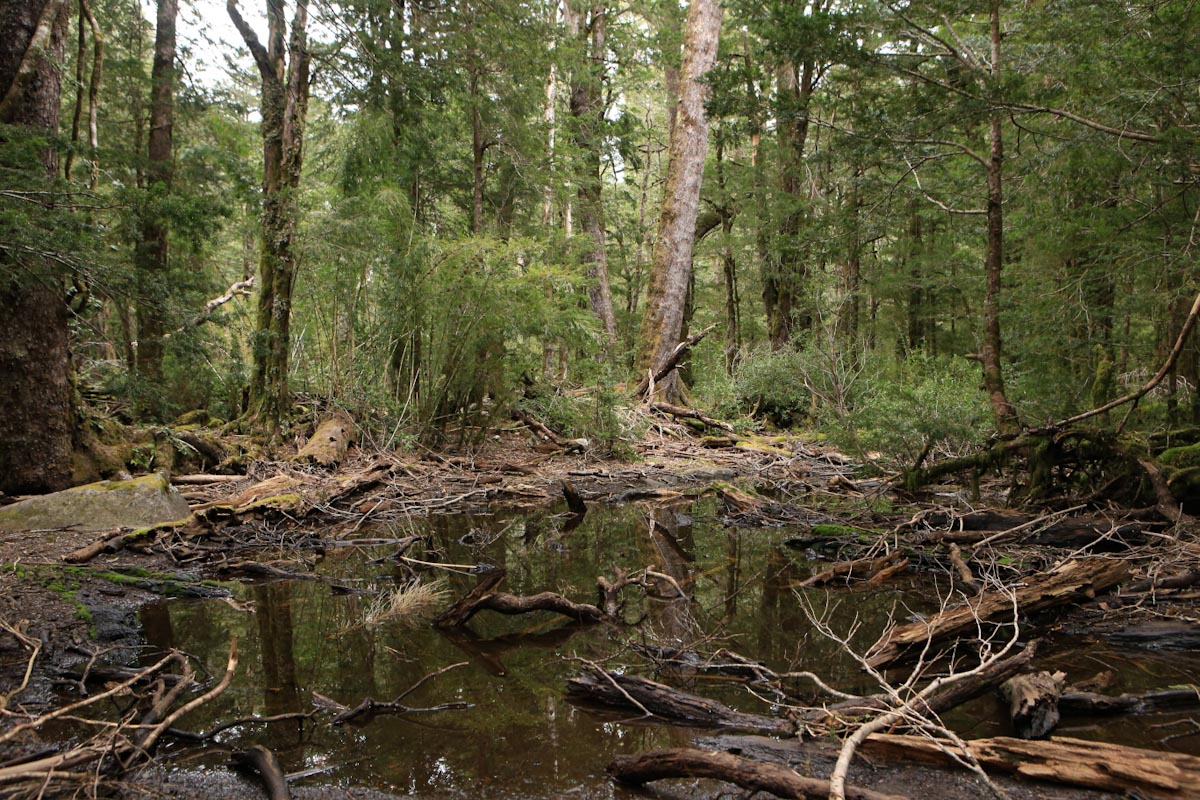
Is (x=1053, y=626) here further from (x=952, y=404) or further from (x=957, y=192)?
(x=957, y=192)

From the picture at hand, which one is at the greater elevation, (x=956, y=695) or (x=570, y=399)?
(x=570, y=399)

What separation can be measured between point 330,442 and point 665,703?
21.8 ft

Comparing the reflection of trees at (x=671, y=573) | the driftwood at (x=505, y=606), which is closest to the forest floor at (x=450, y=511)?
the reflection of trees at (x=671, y=573)

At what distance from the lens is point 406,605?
381cm

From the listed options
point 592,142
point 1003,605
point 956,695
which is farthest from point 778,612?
point 592,142

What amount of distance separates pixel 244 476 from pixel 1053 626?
23.2 feet

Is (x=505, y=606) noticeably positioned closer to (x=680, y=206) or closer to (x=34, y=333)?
(x=34, y=333)

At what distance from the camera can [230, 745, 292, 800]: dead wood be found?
1991mm

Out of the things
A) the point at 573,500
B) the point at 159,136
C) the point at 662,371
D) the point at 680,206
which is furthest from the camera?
the point at 680,206

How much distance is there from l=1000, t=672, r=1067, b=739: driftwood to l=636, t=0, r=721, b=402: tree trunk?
10412 millimetres

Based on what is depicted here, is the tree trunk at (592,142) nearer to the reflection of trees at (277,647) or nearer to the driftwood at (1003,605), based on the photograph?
the reflection of trees at (277,647)

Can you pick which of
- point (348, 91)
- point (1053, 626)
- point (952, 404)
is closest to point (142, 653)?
point (1053, 626)

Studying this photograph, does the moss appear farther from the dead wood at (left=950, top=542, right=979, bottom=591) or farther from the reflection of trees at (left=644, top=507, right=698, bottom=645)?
the reflection of trees at (left=644, top=507, right=698, bottom=645)

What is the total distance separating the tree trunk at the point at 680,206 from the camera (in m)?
13.1
